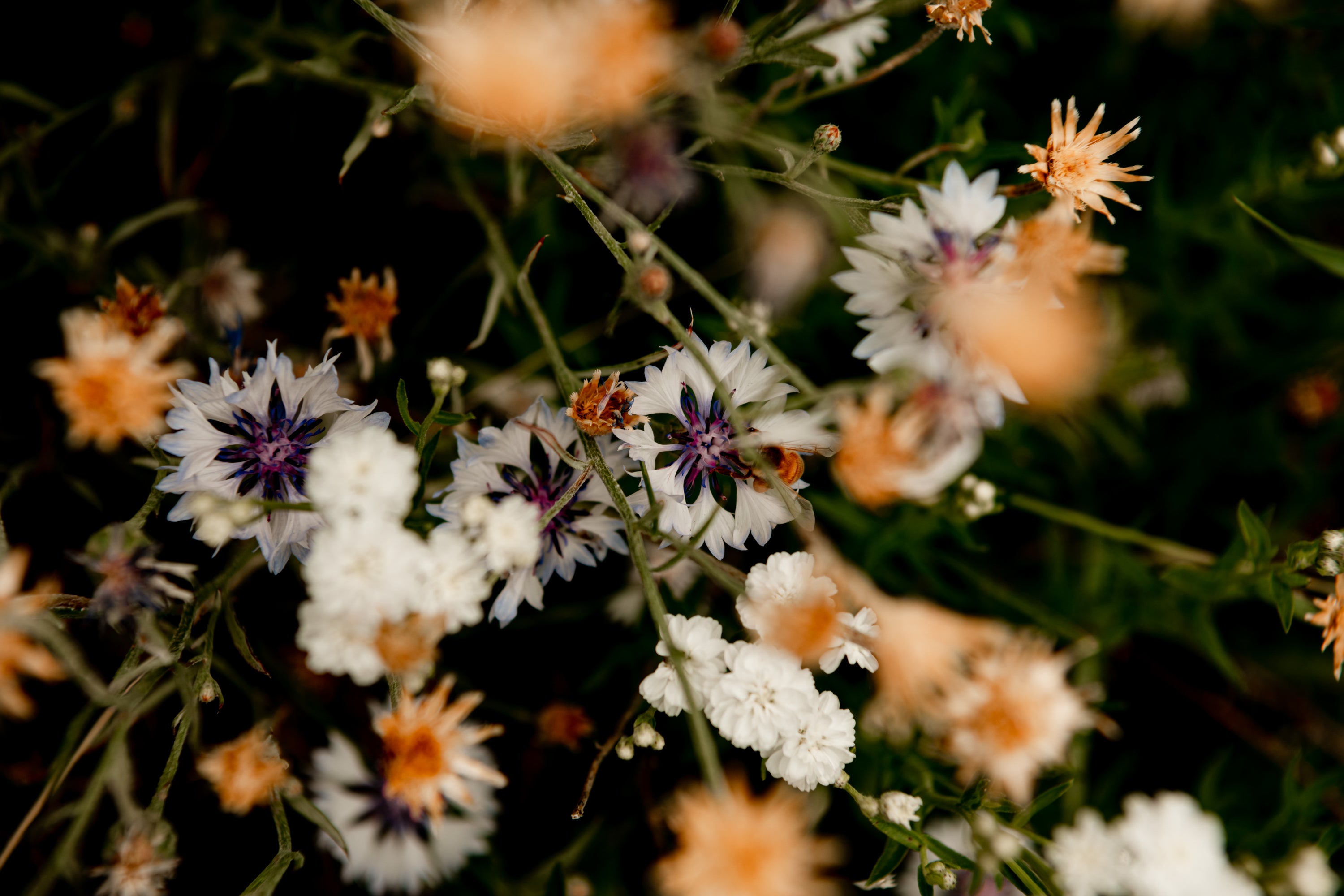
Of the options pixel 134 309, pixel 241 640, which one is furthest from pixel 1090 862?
pixel 134 309

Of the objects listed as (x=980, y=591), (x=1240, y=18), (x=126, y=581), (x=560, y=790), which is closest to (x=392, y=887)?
(x=560, y=790)

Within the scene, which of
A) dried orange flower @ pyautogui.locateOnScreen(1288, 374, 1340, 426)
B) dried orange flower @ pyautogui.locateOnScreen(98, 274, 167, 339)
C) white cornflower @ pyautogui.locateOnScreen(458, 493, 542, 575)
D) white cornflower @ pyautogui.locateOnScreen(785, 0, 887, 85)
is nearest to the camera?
white cornflower @ pyautogui.locateOnScreen(458, 493, 542, 575)

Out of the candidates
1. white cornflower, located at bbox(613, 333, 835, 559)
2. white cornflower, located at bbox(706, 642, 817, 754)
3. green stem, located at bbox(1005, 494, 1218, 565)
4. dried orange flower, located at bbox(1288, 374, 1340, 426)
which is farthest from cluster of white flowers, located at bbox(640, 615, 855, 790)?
dried orange flower, located at bbox(1288, 374, 1340, 426)

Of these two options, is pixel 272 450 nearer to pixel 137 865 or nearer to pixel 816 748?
pixel 137 865

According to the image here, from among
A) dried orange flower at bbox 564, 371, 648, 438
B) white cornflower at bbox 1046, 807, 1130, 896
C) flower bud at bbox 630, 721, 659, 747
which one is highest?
dried orange flower at bbox 564, 371, 648, 438

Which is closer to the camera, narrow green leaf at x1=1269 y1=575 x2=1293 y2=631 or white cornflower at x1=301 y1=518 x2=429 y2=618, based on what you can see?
white cornflower at x1=301 y1=518 x2=429 y2=618

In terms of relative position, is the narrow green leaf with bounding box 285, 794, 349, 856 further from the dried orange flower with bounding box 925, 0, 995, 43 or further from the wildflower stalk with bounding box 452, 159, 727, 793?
the dried orange flower with bounding box 925, 0, 995, 43

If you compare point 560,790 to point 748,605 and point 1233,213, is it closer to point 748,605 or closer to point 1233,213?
point 748,605
